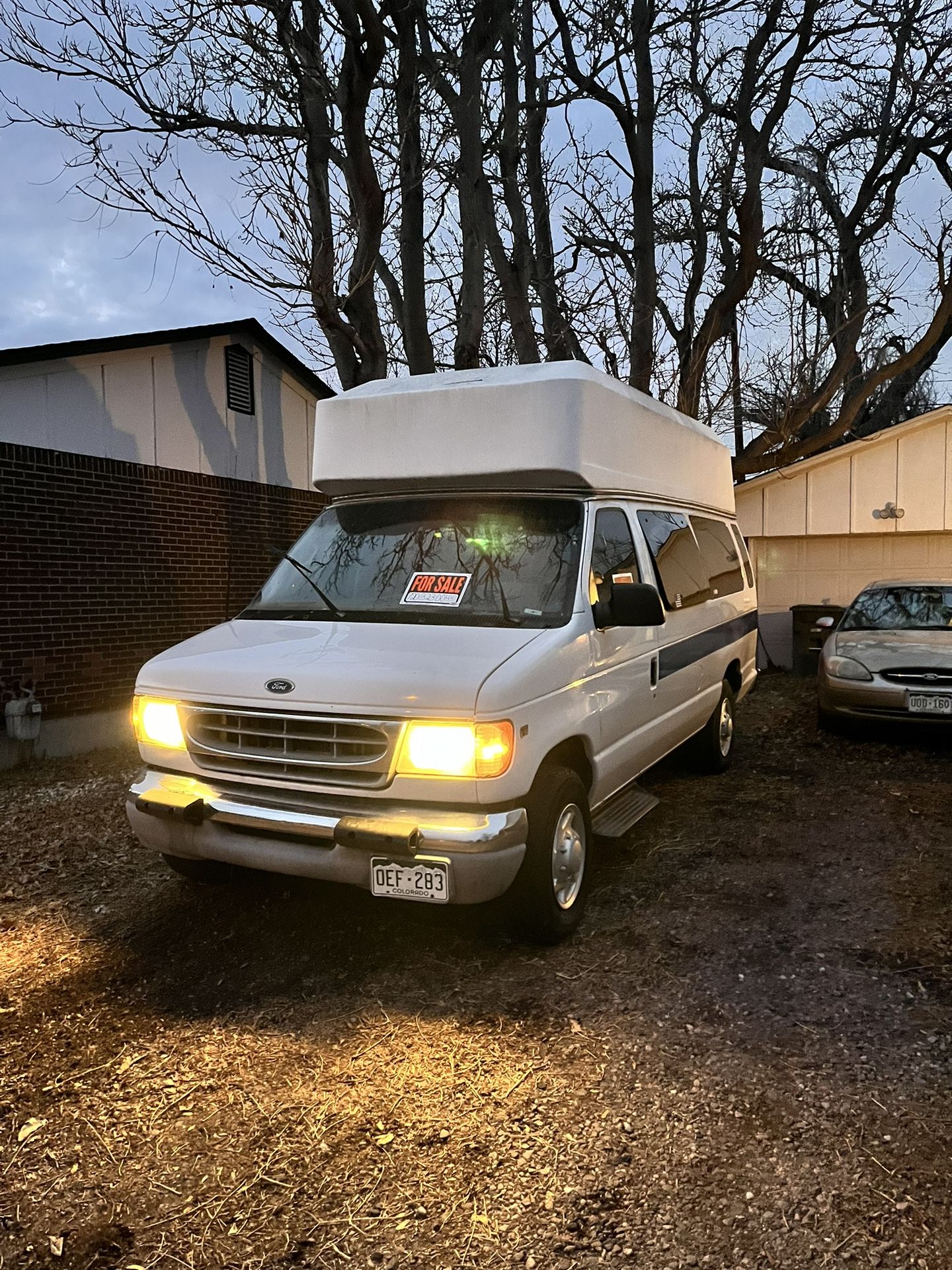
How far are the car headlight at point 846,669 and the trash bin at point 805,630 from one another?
14.5ft

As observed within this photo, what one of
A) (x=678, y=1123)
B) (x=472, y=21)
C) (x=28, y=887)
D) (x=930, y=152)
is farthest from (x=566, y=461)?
(x=930, y=152)

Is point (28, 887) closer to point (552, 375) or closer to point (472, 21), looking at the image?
point (552, 375)

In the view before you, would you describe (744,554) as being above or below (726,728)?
above

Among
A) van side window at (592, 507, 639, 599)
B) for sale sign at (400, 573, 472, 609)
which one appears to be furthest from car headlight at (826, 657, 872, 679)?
for sale sign at (400, 573, 472, 609)

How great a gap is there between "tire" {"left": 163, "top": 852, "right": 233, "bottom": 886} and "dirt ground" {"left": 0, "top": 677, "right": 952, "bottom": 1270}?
0.13 m

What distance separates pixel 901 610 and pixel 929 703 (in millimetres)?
1797

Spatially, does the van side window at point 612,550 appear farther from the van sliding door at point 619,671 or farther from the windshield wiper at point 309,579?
the windshield wiper at point 309,579

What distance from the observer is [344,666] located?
143 inches

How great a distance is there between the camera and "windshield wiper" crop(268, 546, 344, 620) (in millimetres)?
4305

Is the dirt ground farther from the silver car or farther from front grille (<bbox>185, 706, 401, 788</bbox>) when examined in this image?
the silver car

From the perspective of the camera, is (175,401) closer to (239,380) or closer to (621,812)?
(239,380)

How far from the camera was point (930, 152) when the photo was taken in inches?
618

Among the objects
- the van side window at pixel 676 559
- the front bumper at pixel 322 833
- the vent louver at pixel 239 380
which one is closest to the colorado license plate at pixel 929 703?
the van side window at pixel 676 559

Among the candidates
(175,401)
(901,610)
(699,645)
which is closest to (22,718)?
(175,401)
